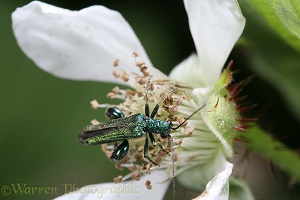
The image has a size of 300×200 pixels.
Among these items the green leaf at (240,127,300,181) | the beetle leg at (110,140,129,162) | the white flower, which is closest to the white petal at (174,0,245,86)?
the white flower

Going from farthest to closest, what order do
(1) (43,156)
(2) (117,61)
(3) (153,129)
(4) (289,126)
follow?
(1) (43,156) → (4) (289,126) → (2) (117,61) → (3) (153,129)

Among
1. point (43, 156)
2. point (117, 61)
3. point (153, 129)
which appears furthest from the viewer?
point (43, 156)

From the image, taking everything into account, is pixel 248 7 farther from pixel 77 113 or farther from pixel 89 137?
pixel 77 113

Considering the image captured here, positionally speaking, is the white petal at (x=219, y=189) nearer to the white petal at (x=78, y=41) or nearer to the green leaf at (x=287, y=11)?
the green leaf at (x=287, y=11)

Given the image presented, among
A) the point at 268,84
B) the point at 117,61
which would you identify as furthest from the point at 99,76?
the point at 268,84

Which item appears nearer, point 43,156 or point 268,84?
point 268,84

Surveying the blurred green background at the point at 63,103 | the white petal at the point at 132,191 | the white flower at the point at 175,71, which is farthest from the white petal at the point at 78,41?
the blurred green background at the point at 63,103

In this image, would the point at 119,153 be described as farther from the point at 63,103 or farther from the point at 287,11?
the point at 63,103
